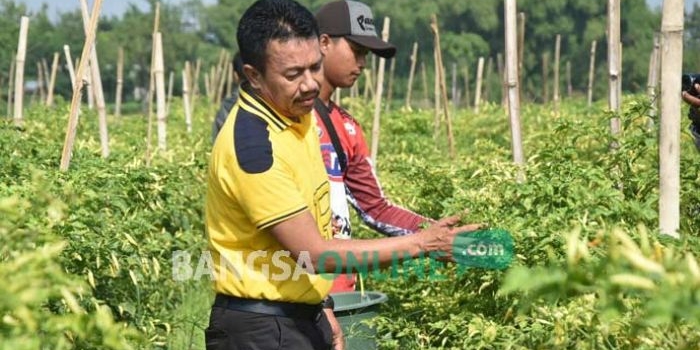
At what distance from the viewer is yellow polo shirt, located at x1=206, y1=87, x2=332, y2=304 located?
2.33m

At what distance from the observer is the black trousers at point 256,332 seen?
8.11 ft

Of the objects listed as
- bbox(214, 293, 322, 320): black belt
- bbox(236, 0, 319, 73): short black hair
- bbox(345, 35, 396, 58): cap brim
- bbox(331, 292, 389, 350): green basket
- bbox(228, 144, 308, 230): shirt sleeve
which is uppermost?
bbox(236, 0, 319, 73): short black hair

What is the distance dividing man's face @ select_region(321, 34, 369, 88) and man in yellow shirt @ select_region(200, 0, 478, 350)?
93 centimetres

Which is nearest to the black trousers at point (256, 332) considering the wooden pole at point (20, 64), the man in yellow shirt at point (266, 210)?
the man in yellow shirt at point (266, 210)

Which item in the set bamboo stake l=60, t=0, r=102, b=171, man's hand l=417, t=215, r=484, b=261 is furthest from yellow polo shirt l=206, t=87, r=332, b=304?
bamboo stake l=60, t=0, r=102, b=171

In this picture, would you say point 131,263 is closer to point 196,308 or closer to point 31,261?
point 196,308

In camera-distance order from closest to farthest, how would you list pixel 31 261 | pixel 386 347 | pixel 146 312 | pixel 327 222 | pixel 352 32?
1. pixel 31 261
2. pixel 327 222
3. pixel 352 32
4. pixel 386 347
5. pixel 146 312

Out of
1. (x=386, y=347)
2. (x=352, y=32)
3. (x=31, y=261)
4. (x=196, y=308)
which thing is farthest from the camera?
(x=196, y=308)

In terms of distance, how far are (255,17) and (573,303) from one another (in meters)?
1.03

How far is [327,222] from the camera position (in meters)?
2.60

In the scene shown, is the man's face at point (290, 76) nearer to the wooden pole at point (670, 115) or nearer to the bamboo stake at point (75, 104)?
the wooden pole at point (670, 115)

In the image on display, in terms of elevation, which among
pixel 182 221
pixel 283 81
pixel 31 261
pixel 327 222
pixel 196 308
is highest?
pixel 283 81

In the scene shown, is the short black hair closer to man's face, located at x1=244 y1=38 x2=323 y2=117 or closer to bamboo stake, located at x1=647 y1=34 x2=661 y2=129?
man's face, located at x1=244 y1=38 x2=323 y2=117

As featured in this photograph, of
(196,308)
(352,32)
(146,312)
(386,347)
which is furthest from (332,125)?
(196,308)
